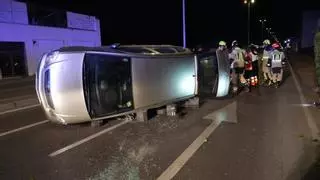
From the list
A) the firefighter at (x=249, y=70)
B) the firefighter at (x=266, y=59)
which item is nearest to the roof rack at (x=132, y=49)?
the firefighter at (x=249, y=70)

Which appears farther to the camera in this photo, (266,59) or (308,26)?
(308,26)

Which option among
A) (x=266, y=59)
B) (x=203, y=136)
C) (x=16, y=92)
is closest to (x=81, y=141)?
(x=203, y=136)

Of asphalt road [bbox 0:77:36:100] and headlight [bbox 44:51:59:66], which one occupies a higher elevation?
headlight [bbox 44:51:59:66]

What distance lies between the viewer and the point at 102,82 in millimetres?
8180

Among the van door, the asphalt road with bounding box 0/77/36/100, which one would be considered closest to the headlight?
the van door

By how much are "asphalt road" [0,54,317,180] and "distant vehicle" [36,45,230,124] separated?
516 millimetres

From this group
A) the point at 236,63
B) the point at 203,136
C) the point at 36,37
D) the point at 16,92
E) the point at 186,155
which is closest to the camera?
the point at 186,155

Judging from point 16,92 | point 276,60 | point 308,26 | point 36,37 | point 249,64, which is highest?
point 308,26

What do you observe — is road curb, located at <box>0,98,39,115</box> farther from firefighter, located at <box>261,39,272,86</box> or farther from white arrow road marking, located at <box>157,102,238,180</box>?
firefighter, located at <box>261,39,272,86</box>

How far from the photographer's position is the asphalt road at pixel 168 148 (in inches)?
222

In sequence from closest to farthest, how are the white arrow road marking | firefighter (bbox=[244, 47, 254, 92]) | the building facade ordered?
the white arrow road marking < firefighter (bbox=[244, 47, 254, 92]) < the building facade

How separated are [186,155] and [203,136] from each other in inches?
52.8

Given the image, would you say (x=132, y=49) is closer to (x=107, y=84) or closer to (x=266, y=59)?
(x=107, y=84)

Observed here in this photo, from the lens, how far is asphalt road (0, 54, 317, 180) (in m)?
5.64
